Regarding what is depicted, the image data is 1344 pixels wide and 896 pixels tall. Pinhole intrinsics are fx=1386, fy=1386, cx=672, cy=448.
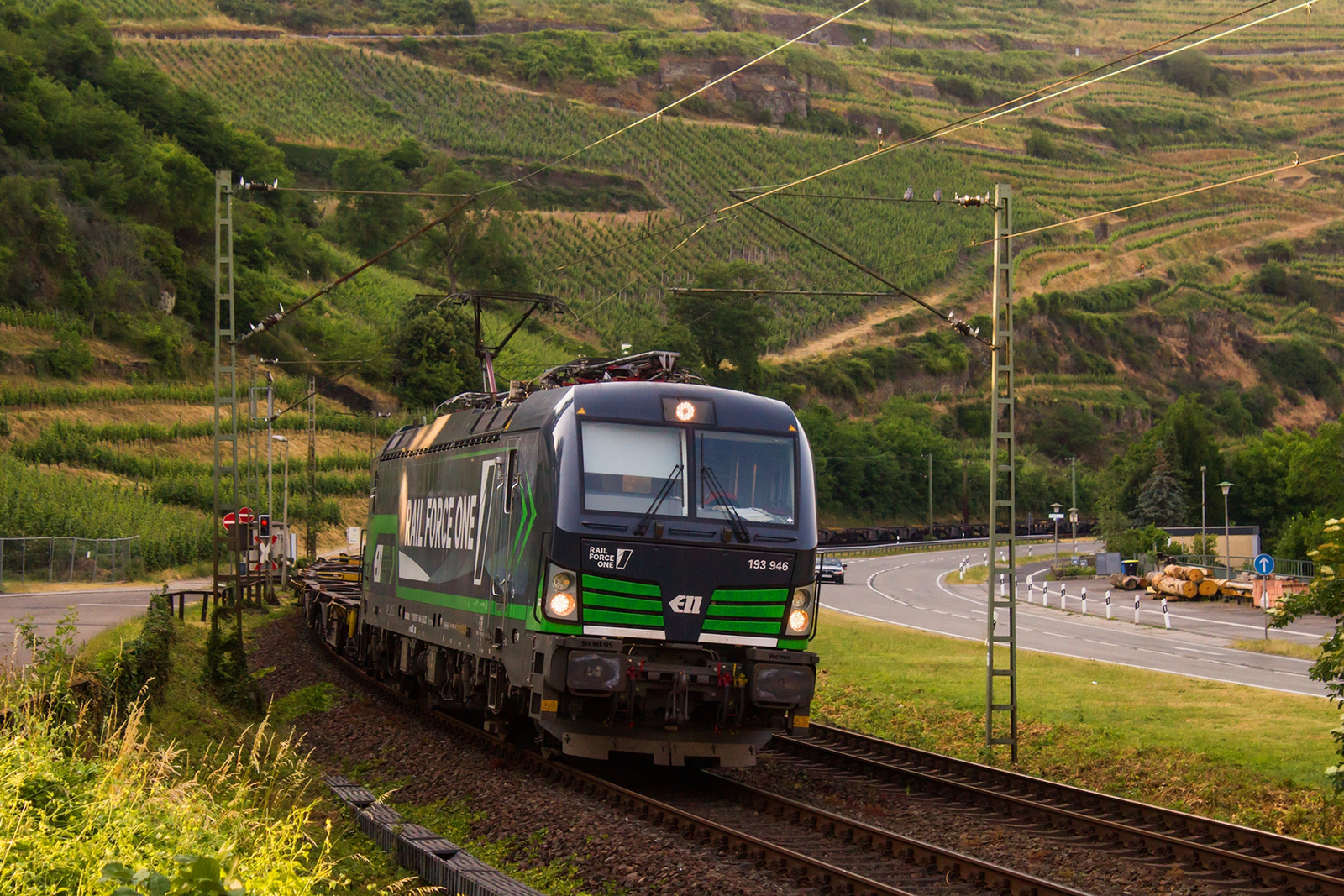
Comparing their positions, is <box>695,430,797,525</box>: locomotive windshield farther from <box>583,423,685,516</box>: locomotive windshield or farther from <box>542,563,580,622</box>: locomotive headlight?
<box>542,563,580,622</box>: locomotive headlight

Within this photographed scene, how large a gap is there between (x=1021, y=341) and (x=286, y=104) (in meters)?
86.3

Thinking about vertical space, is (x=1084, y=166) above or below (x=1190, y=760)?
above

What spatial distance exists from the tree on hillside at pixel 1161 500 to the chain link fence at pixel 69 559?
211 feet

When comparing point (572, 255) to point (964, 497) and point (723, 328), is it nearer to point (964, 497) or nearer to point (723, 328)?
point (723, 328)

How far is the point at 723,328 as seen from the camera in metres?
100

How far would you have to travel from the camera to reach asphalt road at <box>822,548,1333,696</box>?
3009 cm

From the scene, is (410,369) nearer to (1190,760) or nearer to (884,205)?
(1190,760)

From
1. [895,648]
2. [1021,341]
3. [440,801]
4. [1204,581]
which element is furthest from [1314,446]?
[440,801]

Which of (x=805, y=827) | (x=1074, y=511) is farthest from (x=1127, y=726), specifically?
(x=1074, y=511)

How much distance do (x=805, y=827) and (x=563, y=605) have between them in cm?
322

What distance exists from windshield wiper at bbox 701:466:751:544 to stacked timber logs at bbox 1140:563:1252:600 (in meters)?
43.3

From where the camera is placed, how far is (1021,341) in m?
155

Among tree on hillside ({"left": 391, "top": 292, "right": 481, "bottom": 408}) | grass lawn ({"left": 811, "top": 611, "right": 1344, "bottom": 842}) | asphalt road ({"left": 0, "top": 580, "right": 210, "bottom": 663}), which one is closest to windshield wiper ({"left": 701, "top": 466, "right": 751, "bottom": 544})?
grass lawn ({"left": 811, "top": 611, "right": 1344, "bottom": 842})

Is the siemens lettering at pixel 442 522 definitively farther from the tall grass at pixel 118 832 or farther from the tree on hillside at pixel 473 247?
the tree on hillside at pixel 473 247
